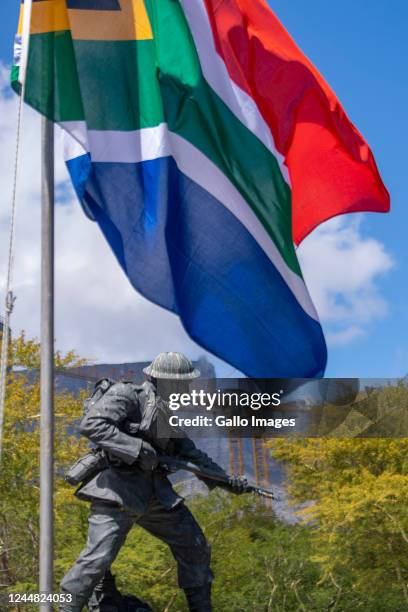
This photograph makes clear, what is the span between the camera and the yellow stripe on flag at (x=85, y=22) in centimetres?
702

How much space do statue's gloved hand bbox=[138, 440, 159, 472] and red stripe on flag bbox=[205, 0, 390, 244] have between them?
245 cm

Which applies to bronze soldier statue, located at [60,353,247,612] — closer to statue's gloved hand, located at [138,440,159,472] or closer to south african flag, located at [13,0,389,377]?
statue's gloved hand, located at [138,440,159,472]

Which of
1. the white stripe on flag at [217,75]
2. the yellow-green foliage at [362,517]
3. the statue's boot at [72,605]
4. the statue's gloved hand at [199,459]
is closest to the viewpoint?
the statue's boot at [72,605]

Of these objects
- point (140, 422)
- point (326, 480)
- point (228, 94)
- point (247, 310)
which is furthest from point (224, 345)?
point (326, 480)

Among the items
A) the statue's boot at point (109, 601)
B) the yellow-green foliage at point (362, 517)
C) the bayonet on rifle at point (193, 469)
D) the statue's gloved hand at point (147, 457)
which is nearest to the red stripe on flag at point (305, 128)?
the bayonet on rifle at point (193, 469)

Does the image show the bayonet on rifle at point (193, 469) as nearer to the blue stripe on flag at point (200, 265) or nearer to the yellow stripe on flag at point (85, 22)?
the blue stripe on flag at point (200, 265)

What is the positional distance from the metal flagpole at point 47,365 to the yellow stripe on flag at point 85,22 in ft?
2.31

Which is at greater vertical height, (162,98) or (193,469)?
(162,98)

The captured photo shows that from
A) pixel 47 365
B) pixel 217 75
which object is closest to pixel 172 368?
pixel 47 365

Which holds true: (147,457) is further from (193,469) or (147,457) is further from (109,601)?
(109,601)

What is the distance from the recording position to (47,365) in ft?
22.0

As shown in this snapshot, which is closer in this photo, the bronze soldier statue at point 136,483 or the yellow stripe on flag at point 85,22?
the yellow stripe on flag at point 85,22

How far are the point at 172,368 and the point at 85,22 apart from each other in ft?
9.29

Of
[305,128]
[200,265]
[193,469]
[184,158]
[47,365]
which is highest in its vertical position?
[305,128]
